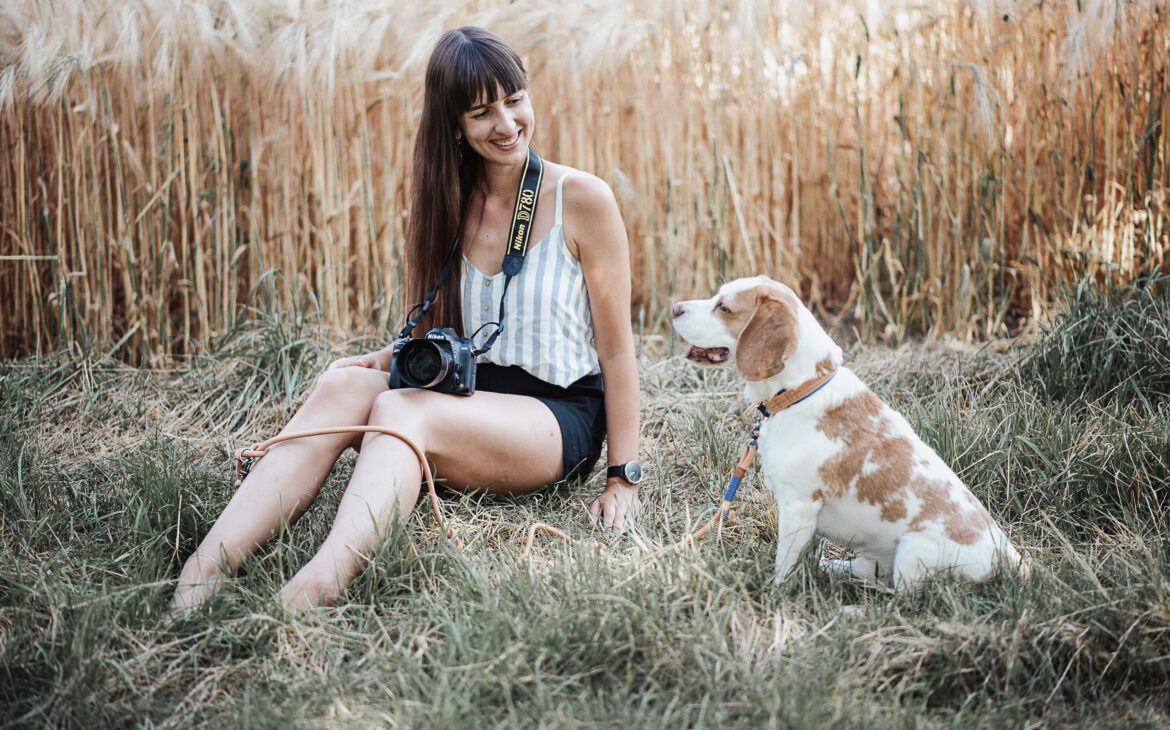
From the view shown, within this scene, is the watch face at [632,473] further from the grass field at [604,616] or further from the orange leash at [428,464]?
the orange leash at [428,464]

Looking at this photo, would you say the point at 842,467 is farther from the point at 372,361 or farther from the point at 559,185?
the point at 372,361

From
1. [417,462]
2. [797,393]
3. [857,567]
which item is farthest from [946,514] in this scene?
[417,462]

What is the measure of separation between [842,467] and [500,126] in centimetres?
121

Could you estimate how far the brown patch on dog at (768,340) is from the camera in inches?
75.7

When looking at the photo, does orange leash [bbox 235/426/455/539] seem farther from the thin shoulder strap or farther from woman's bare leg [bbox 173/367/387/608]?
the thin shoulder strap

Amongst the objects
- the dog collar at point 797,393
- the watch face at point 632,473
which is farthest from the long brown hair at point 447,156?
the dog collar at point 797,393

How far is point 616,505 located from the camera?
239cm

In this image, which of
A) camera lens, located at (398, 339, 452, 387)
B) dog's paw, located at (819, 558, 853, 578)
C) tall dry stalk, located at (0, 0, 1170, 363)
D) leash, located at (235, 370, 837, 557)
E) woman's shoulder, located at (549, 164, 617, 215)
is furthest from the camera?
tall dry stalk, located at (0, 0, 1170, 363)

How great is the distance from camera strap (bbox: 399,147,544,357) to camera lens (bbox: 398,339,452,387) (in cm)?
15

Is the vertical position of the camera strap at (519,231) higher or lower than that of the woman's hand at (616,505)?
higher

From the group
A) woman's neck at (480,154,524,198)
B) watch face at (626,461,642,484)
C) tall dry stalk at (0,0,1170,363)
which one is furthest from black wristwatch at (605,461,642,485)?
tall dry stalk at (0,0,1170,363)

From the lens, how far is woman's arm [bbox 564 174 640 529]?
2.42 m

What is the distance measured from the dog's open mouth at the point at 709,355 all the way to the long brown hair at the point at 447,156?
2.56 ft

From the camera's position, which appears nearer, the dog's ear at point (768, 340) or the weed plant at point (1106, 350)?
the dog's ear at point (768, 340)
